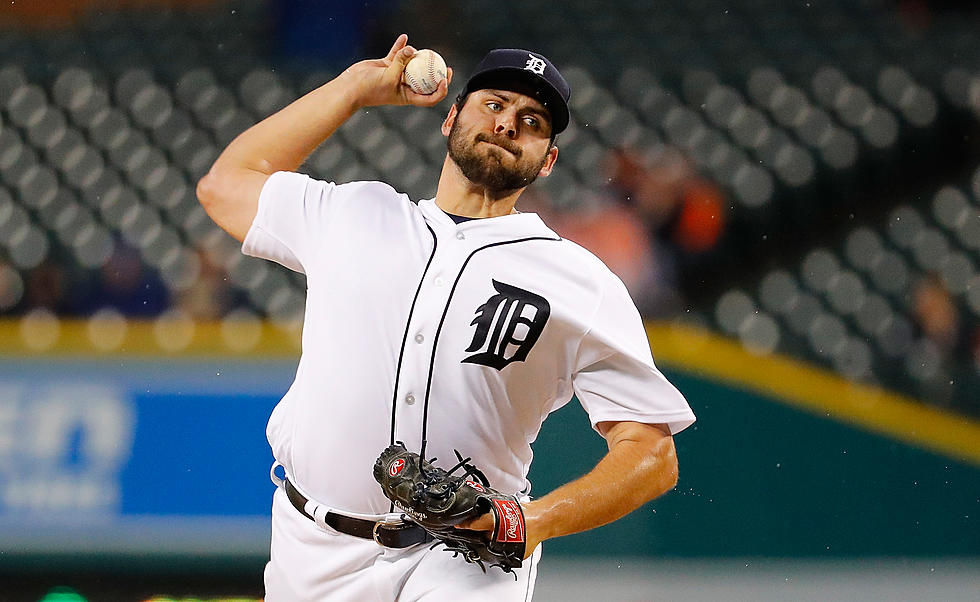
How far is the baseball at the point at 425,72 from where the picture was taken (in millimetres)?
1805

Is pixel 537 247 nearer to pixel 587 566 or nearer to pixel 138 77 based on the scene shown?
pixel 587 566

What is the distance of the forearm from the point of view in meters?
1.51

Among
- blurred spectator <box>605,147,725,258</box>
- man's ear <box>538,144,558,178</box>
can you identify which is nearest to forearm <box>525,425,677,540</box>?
man's ear <box>538,144,558,178</box>

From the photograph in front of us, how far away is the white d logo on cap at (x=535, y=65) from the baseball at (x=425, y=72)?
149mm

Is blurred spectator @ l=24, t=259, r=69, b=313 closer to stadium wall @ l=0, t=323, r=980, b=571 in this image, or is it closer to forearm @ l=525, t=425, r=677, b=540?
stadium wall @ l=0, t=323, r=980, b=571

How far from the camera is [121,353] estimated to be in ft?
9.76

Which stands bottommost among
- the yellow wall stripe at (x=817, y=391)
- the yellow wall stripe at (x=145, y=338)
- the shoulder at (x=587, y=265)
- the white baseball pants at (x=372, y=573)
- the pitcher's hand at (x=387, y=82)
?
the white baseball pants at (x=372, y=573)

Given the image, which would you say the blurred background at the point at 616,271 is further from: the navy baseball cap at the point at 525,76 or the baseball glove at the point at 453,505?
the baseball glove at the point at 453,505

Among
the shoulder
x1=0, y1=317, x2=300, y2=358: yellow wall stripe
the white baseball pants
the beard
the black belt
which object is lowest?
the white baseball pants

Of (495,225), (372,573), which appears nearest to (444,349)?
(495,225)

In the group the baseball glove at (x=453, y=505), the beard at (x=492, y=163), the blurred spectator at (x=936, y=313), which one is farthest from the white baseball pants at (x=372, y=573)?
the blurred spectator at (x=936, y=313)

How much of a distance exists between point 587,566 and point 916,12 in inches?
86.9

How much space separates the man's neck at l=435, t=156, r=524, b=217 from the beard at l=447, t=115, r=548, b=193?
2 centimetres

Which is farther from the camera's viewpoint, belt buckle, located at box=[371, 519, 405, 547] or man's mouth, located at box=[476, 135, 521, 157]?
man's mouth, located at box=[476, 135, 521, 157]
